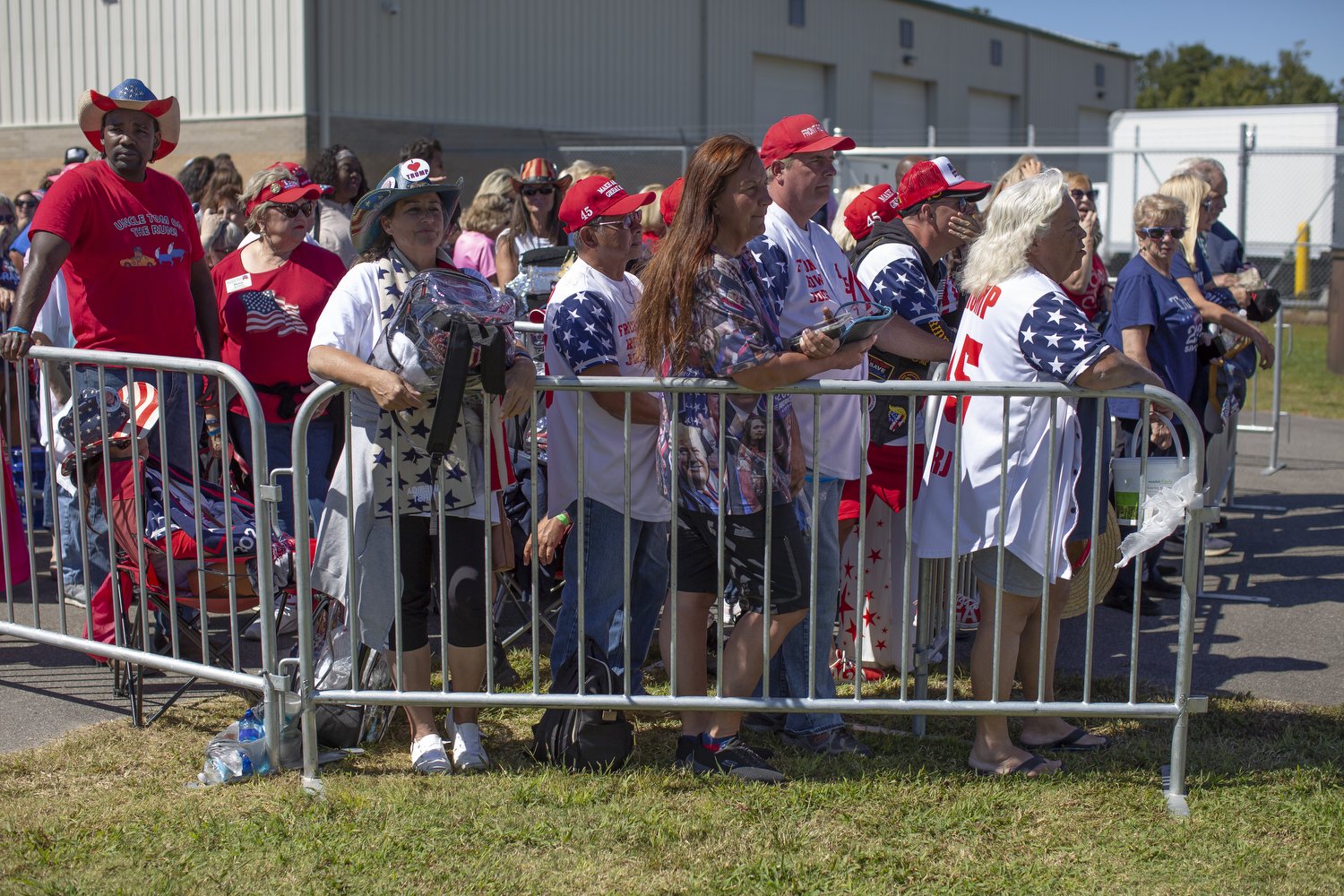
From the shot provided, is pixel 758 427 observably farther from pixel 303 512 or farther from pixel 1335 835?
pixel 1335 835

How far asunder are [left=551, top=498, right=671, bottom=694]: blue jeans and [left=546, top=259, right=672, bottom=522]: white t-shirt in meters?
0.09

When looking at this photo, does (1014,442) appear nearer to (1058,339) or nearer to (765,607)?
(1058,339)

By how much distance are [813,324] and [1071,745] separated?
1696 millimetres

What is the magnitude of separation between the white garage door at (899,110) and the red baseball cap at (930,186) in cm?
2418

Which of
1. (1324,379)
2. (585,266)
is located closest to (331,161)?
(585,266)

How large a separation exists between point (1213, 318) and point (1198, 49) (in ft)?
194

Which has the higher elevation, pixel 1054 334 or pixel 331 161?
pixel 331 161

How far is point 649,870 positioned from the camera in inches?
137

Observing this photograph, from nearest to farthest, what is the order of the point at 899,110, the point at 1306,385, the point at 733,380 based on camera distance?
the point at 733,380
the point at 1306,385
the point at 899,110

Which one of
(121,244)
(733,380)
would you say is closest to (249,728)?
(733,380)

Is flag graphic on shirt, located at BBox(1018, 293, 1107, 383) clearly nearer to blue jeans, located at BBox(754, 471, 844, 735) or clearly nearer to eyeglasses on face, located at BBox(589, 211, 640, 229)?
blue jeans, located at BBox(754, 471, 844, 735)

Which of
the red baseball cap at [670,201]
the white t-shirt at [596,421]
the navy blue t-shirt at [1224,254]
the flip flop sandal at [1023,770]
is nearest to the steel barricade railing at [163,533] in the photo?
the white t-shirt at [596,421]

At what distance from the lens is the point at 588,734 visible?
4.14m

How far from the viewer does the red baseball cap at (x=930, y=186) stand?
194 inches
